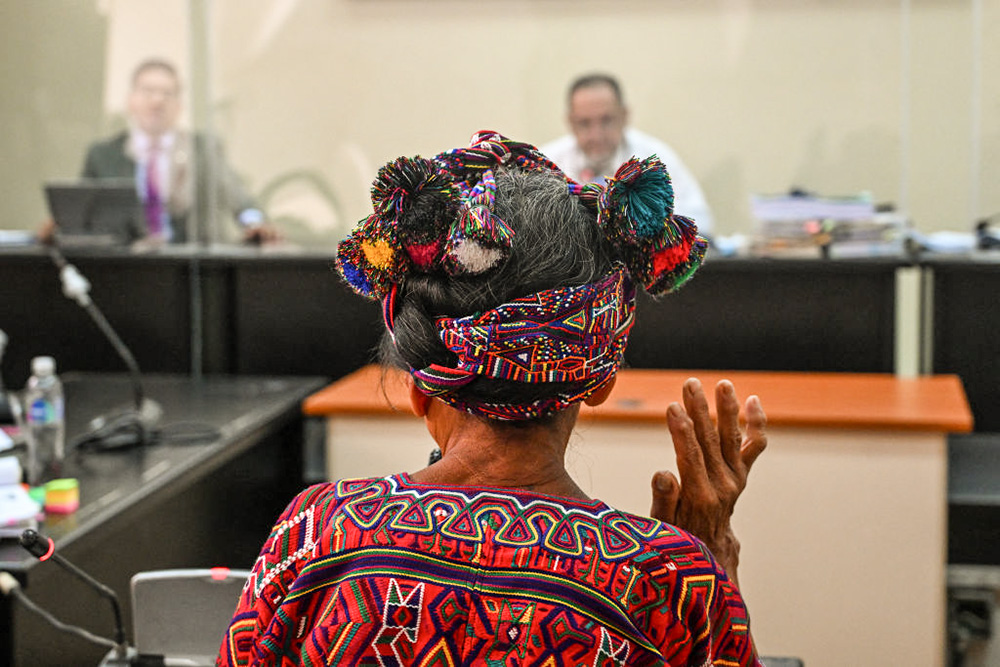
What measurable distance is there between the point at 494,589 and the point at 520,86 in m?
3.67

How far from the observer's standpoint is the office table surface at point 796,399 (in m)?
2.58

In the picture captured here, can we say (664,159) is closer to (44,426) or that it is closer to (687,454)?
(44,426)

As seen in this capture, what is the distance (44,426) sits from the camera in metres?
2.21

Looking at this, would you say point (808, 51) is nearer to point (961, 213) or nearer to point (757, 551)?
point (961, 213)

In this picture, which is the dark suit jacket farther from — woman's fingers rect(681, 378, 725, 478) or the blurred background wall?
woman's fingers rect(681, 378, 725, 478)

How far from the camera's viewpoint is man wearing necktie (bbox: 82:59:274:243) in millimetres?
3881

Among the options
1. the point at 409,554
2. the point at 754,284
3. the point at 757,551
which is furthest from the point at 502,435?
the point at 754,284

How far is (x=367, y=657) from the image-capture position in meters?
0.92

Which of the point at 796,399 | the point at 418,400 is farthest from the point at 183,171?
the point at 418,400

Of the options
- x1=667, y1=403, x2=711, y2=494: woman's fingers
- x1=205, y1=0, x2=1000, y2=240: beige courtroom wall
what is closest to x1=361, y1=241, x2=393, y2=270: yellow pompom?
x1=667, y1=403, x2=711, y2=494: woman's fingers

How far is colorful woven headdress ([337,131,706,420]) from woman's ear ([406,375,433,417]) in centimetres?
5

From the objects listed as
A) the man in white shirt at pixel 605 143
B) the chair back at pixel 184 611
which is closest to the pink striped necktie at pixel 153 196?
the man in white shirt at pixel 605 143

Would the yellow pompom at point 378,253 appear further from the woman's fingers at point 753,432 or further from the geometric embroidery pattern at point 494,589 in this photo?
the woman's fingers at point 753,432

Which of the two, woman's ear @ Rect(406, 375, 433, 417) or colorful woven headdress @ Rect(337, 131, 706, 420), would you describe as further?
woman's ear @ Rect(406, 375, 433, 417)
